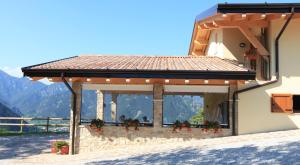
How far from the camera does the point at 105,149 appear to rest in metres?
16.7

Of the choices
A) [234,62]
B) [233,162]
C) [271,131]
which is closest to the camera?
[233,162]

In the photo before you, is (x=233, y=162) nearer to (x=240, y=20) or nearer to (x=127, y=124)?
(x=127, y=124)

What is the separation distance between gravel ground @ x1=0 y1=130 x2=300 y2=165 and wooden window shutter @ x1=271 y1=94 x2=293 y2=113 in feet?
3.97

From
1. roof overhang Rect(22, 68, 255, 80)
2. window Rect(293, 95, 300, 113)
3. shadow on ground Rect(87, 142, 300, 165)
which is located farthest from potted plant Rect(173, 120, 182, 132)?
window Rect(293, 95, 300, 113)

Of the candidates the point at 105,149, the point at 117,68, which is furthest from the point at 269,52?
the point at 105,149

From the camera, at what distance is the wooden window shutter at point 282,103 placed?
683 inches

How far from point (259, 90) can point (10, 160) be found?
10.4 metres

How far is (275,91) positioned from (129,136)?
21.1 ft

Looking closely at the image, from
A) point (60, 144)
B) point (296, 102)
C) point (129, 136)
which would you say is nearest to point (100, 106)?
point (60, 144)

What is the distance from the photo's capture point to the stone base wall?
16766mm

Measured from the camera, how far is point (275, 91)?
17.5 m

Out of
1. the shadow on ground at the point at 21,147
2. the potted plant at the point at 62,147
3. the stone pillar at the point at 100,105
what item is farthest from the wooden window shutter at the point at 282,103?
the shadow on ground at the point at 21,147

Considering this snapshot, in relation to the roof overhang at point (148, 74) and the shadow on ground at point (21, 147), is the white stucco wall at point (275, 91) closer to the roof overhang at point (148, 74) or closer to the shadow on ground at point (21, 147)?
the roof overhang at point (148, 74)

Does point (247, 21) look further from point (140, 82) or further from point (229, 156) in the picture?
point (229, 156)
